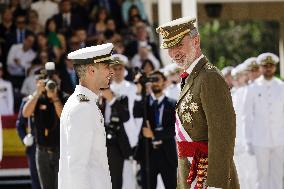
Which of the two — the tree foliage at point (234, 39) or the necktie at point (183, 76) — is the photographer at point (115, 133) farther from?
the tree foliage at point (234, 39)

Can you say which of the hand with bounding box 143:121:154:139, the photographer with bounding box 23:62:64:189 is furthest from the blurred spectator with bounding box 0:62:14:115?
the photographer with bounding box 23:62:64:189

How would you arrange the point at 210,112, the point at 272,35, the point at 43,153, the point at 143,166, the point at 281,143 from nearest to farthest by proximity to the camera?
the point at 210,112 → the point at 43,153 → the point at 143,166 → the point at 281,143 → the point at 272,35

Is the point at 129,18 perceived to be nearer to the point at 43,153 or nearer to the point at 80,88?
the point at 43,153

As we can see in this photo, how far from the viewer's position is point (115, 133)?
37.0 ft

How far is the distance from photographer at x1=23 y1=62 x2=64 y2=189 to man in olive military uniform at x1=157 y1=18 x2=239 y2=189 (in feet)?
14.4

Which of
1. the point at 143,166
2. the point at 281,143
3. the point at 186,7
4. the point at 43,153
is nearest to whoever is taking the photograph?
the point at 43,153

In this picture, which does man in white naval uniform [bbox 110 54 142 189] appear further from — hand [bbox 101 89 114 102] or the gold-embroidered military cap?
the gold-embroidered military cap

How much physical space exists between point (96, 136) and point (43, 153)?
4.59 m

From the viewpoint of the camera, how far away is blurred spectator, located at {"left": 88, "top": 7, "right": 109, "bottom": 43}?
17266 millimetres

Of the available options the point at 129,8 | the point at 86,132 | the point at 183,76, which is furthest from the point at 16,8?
the point at 86,132

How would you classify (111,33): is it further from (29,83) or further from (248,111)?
(248,111)

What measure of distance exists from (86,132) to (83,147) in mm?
95

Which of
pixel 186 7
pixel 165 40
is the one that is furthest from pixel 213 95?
pixel 186 7

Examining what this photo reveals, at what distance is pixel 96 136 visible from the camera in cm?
609
